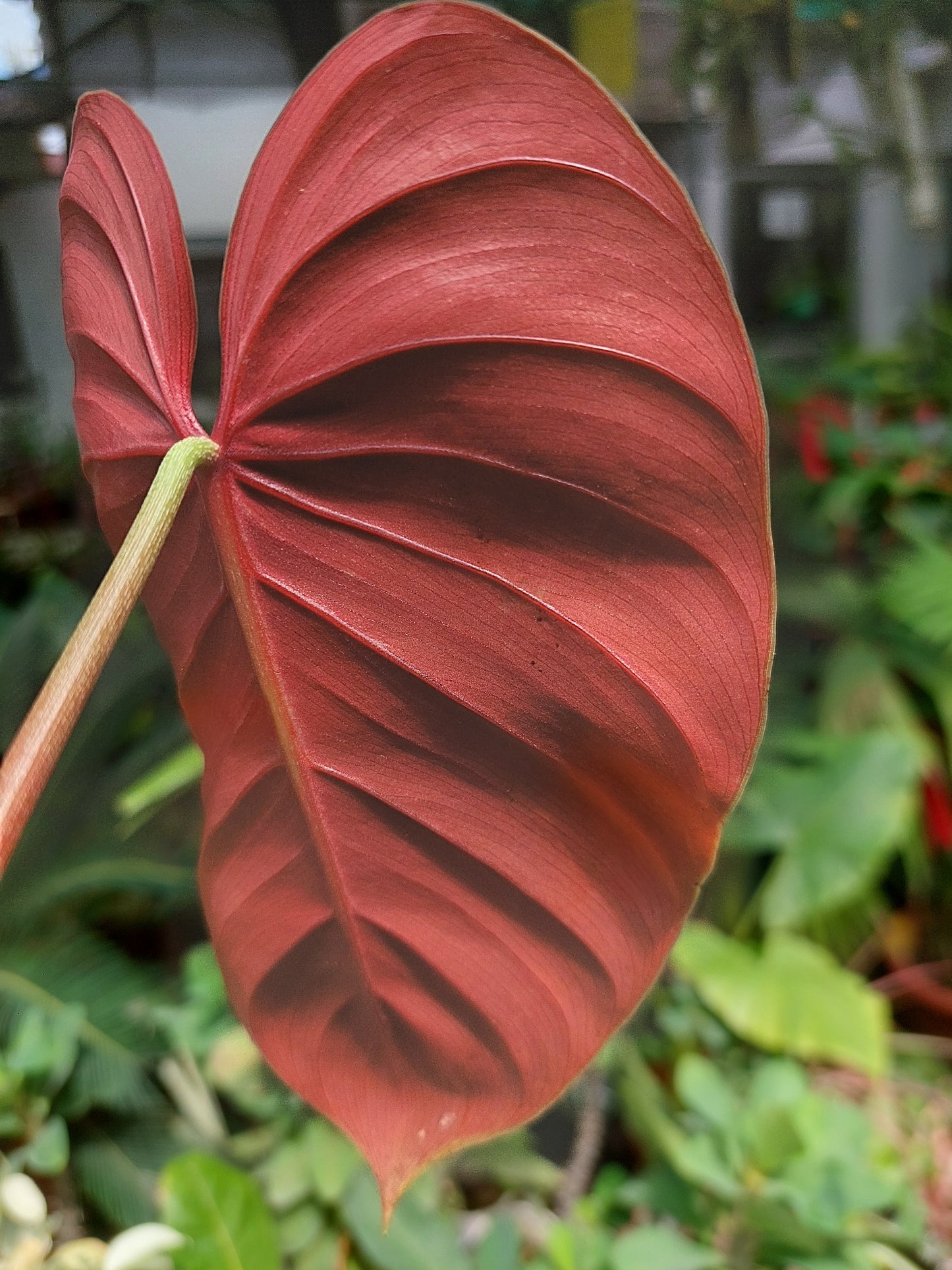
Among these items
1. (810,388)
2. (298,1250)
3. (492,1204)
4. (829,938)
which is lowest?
(829,938)

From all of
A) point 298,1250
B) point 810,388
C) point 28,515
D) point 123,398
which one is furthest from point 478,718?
point 810,388

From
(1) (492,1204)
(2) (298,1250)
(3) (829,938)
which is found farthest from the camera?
(3) (829,938)

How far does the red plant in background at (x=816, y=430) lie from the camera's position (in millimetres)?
1104

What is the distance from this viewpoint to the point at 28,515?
0.93 metres

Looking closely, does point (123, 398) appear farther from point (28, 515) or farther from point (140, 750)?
point (140, 750)

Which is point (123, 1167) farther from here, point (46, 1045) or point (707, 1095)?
point (707, 1095)

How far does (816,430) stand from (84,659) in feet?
3.43

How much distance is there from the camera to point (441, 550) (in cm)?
30

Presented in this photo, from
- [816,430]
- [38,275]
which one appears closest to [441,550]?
[38,275]

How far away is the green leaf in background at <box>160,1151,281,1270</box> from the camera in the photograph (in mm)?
555

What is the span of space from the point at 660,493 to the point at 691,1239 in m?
0.79

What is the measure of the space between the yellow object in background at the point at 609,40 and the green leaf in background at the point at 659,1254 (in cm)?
80

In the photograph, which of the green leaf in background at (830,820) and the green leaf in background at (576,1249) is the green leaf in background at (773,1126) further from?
the green leaf in background at (830,820)

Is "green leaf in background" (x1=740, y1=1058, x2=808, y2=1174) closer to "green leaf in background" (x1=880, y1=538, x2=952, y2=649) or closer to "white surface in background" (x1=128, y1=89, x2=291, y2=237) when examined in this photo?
"green leaf in background" (x1=880, y1=538, x2=952, y2=649)
